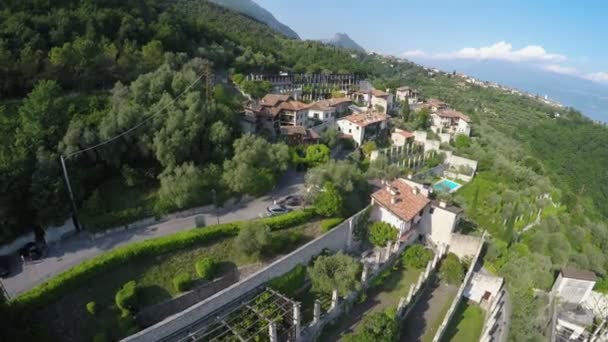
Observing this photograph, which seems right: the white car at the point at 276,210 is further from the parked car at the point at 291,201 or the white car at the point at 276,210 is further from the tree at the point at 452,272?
the tree at the point at 452,272

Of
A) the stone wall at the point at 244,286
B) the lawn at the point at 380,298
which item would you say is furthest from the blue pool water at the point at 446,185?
the stone wall at the point at 244,286

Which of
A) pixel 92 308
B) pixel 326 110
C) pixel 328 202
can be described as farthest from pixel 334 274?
pixel 326 110

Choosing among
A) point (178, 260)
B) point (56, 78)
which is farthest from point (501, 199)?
point (56, 78)

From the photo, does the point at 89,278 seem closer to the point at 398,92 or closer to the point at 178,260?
the point at 178,260

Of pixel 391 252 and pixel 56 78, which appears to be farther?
pixel 56 78

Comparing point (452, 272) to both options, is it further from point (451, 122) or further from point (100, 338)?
point (451, 122)
